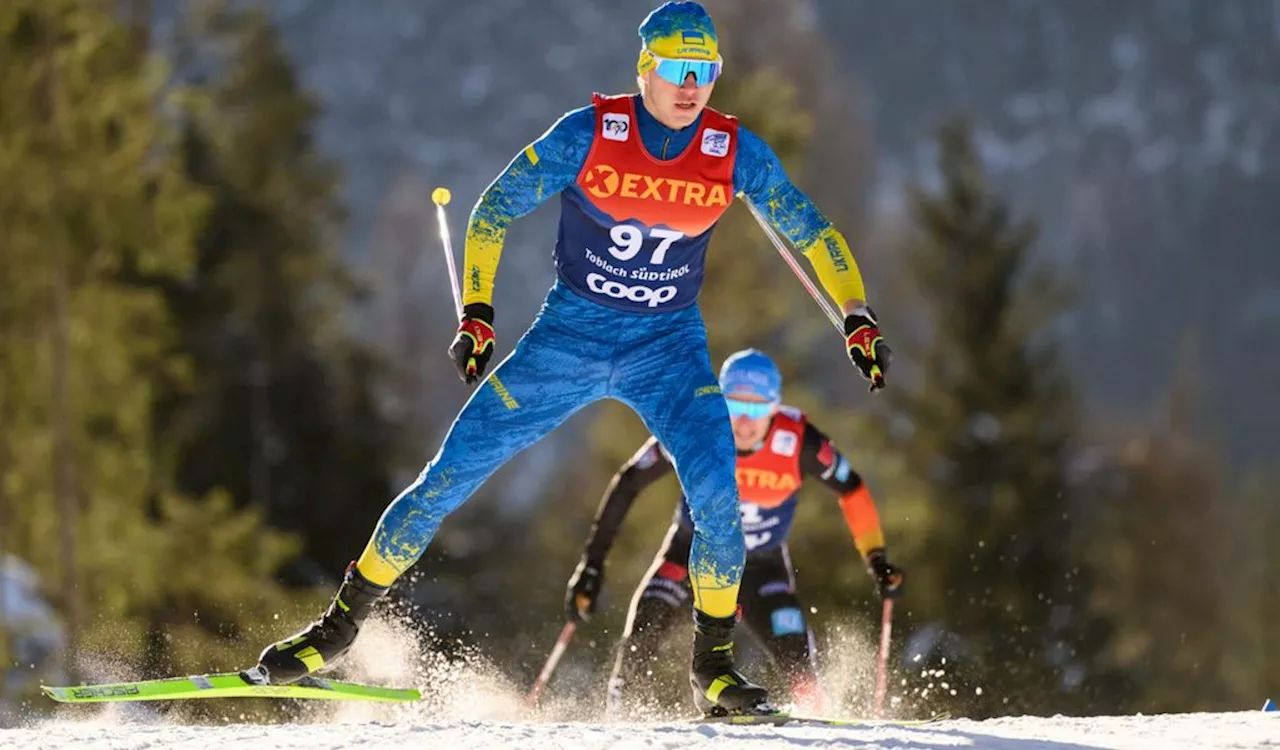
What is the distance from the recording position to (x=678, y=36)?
5.17m

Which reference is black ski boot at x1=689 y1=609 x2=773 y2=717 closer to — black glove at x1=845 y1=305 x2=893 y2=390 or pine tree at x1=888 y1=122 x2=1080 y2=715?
black glove at x1=845 y1=305 x2=893 y2=390

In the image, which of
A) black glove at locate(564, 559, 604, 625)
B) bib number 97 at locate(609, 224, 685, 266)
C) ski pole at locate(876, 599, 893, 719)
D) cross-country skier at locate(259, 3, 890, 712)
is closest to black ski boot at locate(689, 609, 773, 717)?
cross-country skier at locate(259, 3, 890, 712)

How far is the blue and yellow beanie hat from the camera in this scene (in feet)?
17.0

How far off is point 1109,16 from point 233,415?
138279 millimetres

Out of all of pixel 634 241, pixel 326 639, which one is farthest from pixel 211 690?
pixel 634 241

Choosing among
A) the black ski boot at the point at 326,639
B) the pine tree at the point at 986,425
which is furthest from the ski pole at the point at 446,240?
the pine tree at the point at 986,425

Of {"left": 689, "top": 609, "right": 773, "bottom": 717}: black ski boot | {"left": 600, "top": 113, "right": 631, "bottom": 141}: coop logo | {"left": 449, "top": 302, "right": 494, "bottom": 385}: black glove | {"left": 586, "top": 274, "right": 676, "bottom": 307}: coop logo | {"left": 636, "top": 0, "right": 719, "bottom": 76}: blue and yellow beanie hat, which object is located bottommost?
{"left": 689, "top": 609, "right": 773, "bottom": 717}: black ski boot

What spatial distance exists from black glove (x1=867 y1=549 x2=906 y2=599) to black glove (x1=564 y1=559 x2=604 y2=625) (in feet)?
4.59

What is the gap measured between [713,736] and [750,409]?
3.43 meters

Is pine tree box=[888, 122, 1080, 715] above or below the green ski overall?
above

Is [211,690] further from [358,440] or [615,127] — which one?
[358,440]

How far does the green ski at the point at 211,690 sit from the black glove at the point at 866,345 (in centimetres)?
202

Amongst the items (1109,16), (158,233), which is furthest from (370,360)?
(1109,16)

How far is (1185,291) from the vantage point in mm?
118938
